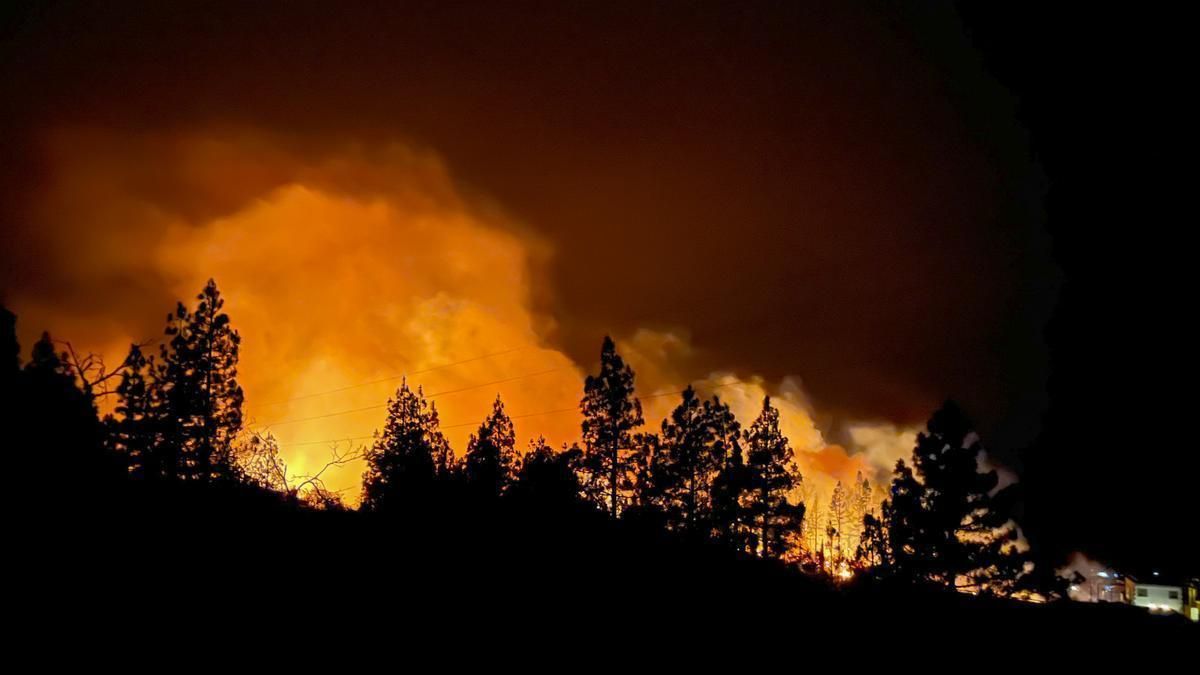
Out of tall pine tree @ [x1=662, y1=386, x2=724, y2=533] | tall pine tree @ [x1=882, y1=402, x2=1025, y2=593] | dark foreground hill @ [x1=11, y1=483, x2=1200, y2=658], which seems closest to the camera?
dark foreground hill @ [x1=11, y1=483, x2=1200, y2=658]

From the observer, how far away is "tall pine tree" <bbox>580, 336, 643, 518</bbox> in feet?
148

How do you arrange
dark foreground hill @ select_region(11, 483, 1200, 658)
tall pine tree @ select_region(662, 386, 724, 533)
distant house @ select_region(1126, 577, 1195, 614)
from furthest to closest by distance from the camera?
distant house @ select_region(1126, 577, 1195, 614), tall pine tree @ select_region(662, 386, 724, 533), dark foreground hill @ select_region(11, 483, 1200, 658)

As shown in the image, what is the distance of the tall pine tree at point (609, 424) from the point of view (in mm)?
45188

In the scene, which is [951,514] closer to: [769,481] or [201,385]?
[769,481]

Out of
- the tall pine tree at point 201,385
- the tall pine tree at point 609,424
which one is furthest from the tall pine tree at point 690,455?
the tall pine tree at point 201,385

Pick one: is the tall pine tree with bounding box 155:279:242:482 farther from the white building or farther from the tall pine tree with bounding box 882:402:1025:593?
the white building

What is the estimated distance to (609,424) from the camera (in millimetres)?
45469

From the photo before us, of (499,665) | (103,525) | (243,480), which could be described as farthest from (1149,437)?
(103,525)

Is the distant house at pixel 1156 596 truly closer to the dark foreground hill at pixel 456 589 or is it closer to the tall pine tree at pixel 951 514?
the tall pine tree at pixel 951 514

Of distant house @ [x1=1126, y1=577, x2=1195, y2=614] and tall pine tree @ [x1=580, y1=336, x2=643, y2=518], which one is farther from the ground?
tall pine tree @ [x1=580, y1=336, x2=643, y2=518]

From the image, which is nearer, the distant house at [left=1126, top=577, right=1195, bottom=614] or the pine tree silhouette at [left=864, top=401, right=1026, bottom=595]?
the pine tree silhouette at [left=864, top=401, right=1026, bottom=595]

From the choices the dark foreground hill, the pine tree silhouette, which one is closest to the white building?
the pine tree silhouette

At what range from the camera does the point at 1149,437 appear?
28.7 meters

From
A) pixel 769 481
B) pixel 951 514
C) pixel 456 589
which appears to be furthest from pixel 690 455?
pixel 456 589
